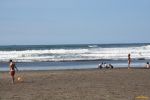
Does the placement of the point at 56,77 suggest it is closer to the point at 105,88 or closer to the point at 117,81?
the point at 117,81

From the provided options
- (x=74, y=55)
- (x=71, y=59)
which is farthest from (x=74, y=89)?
(x=74, y=55)

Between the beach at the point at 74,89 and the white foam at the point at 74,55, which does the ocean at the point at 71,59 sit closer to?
the white foam at the point at 74,55

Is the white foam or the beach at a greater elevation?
the white foam

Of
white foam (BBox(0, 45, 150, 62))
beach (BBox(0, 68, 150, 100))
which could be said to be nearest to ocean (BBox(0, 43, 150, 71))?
white foam (BBox(0, 45, 150, 62))

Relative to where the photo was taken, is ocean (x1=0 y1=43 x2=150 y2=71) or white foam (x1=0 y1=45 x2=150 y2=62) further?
white foam (x1=0 y1=45 x2=150 y2=62)

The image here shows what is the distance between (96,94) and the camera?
22.1 meters

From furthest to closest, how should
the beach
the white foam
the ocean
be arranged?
1. the white foam
2. the ocean
3. the beach

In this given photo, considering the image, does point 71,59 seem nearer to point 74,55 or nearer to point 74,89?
point 74,55

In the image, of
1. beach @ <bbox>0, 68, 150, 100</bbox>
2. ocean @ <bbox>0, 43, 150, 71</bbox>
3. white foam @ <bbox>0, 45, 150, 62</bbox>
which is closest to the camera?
beach @ <bbox>0, 68, 150, 100</bbox>

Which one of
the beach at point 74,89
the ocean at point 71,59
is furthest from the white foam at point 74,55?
the beach at point 74,89

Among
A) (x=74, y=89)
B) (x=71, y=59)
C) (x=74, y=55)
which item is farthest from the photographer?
(x=74, y=55)

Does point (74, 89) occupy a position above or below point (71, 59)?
below

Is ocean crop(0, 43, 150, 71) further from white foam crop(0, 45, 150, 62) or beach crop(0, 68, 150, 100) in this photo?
beach crop(0, 68, 150, 100)

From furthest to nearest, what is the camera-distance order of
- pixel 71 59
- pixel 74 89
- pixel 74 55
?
pixel 74 55 → pixel 71 59 → pixel 74 89
